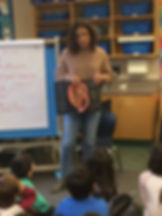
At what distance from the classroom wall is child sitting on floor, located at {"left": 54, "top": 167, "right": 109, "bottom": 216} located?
3.45m

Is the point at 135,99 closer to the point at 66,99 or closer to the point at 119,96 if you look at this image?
the point at 119,96

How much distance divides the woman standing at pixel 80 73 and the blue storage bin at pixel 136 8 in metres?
1.66

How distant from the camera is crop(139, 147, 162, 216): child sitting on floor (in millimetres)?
1622

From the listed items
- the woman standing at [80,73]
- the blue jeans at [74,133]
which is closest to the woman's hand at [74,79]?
the woman standing at [80,73]

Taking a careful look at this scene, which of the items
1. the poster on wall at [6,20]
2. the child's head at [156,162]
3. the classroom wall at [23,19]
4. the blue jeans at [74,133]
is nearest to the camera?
the child's head at [156,162]

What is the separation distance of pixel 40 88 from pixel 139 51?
5.74ft

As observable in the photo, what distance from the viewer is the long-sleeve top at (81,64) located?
8.82 feet

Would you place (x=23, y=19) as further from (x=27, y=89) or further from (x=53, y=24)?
(x=27, y=89)

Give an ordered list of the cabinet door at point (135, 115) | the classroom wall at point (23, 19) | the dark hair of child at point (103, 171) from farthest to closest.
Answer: the classroom wall at point (23, 19) → the cabinet door at point (135, 115) → the dark hair of child at point (103, 171)

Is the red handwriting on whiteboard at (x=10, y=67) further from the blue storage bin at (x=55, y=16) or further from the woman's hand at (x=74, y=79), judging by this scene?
the blue storage bin at (x=55, y=16)

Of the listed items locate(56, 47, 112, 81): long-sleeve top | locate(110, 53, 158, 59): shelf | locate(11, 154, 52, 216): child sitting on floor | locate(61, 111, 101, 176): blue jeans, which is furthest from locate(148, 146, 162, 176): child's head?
locate(110, 53, 158, 59): shelf

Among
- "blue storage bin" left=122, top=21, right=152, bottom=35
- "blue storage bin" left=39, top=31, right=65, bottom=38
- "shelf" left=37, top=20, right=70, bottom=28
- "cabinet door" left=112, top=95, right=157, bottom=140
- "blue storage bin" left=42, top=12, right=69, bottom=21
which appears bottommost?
"cabinet door" left=112, top=95, right=157, bottom=140

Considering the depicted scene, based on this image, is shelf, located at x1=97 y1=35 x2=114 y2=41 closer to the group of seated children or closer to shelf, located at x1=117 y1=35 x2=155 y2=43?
shelf, located at x1=117 y1=35 x2=155 y2=43

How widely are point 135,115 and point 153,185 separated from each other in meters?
2.48
